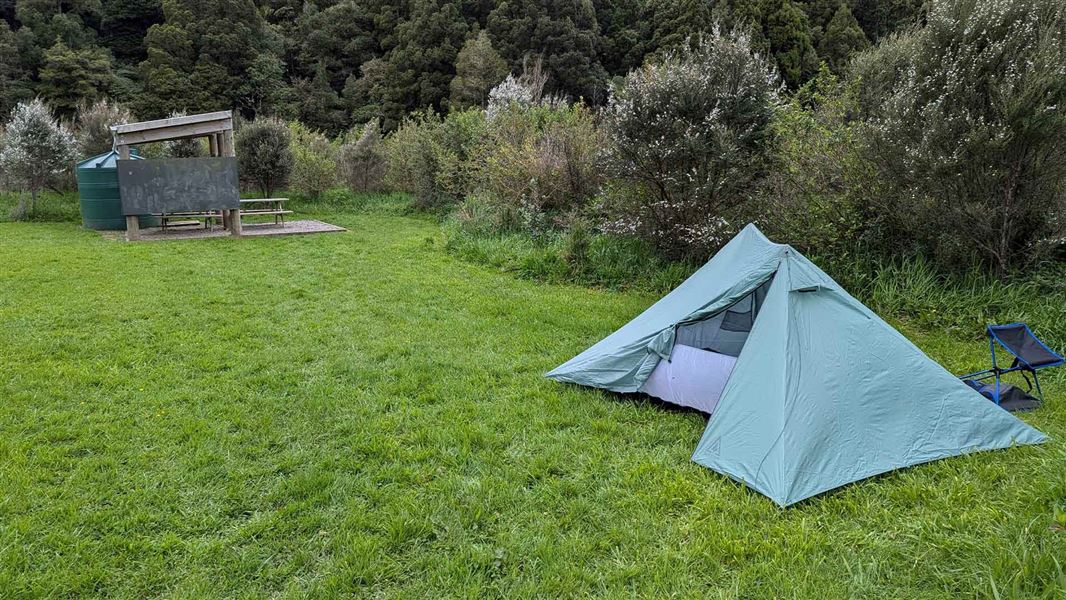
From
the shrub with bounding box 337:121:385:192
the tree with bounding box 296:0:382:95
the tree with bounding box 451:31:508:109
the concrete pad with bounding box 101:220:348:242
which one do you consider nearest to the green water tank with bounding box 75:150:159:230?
the concrete pad with bounding box 101:220:348:242

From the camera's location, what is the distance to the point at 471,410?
12.6 ft

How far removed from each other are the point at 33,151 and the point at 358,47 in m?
21.7

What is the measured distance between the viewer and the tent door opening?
12.1 ft

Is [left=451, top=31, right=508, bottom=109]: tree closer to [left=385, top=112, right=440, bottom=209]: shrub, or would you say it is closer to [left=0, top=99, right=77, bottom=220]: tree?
[left=385, top=112, right=440, bottom=209]: shrub


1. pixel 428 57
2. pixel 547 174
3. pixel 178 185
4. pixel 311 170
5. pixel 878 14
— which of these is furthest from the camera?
pixel 428 57

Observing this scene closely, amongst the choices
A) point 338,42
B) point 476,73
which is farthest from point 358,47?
point 476,73

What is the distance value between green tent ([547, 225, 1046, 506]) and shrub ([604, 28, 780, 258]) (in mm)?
3179

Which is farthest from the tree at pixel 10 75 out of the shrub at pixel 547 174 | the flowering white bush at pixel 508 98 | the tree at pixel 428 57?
the shrub at pixel 547 174

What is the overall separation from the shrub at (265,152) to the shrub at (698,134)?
10863 mm

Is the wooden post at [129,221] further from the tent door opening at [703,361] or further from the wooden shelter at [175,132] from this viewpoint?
the tent door opening at [703,361]

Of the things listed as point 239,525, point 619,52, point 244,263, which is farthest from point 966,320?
point 619,52

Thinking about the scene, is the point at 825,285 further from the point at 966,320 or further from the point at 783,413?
the point at 966,320

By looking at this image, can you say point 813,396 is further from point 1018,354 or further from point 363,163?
point 363,163

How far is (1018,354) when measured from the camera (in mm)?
3576
